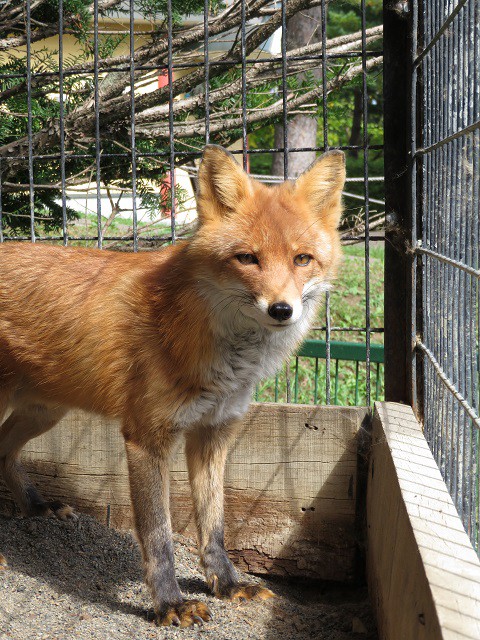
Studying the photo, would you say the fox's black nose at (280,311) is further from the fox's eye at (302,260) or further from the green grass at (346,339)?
the green grass at (346,339)

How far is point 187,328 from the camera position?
3.35 metres

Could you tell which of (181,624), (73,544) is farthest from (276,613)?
(73,544)

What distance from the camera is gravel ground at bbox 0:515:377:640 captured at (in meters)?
3.26

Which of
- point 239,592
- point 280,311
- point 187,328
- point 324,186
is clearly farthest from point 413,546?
point 324,186

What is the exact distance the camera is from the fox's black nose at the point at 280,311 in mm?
2920

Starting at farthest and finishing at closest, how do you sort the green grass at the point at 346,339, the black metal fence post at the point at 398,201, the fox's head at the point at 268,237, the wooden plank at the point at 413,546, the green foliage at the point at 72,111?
the green grass at the point at 346,339, the green foliage at the point at 72,111, the black metal fence post at the point at 398,201, the fox's head at the point at 268,237, the wooden plank at the point at 413,546

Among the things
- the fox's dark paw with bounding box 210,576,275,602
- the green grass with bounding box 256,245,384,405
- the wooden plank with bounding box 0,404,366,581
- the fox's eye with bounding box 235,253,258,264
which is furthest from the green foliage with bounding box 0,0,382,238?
the green grass with bounding box 256,245,384,405

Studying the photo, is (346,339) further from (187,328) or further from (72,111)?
Answer: (187,328)

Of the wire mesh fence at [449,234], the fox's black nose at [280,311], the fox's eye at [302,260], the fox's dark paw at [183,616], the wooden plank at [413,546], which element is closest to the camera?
the wooden plank at [413,546]

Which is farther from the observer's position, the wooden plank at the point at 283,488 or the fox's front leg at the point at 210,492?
the wooden plank at the point at 283,488

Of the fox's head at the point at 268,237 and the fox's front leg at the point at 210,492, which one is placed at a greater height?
the fox's head at the point at 268,237

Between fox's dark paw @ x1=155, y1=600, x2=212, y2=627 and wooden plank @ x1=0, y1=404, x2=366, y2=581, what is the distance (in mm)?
956

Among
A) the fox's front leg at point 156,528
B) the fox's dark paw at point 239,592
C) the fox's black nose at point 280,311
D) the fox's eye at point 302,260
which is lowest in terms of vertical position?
the fox's dark paw at point 239,592

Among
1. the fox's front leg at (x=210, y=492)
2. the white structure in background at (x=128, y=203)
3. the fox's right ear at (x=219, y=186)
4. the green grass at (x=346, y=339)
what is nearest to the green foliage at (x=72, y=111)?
the white structure in background at (x=128, y=203)
